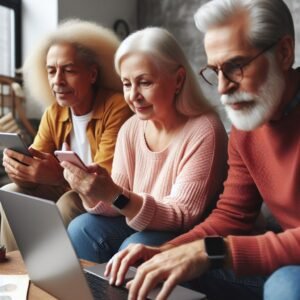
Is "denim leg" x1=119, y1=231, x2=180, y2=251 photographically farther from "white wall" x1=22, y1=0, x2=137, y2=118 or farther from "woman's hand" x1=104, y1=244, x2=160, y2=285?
"white wall" x1=22, y1=0, x2=137, y2=118

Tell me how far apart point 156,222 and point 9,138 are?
567 millimetres

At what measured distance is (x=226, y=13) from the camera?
1.15 m

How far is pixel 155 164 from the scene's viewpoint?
1.57 m

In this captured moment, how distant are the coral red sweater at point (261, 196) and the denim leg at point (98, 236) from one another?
0.37 metres

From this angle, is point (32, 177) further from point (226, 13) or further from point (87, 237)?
point (226, 13)

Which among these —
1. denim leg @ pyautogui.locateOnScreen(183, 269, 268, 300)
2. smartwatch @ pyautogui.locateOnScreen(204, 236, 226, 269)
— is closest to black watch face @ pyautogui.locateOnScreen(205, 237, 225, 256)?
smartwatch @ pyautogui.locateOnScreen(204, 236, 226, 269)

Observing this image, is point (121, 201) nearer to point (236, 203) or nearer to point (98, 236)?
point (98, 236)

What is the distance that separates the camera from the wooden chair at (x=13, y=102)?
9.59ft

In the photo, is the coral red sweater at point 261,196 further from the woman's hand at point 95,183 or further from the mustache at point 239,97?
the woman's hand at point 95,183

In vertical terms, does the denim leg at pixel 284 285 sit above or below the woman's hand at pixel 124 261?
above

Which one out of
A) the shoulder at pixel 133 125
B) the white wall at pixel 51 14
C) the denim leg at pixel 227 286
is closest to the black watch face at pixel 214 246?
the denim leg at pixel 227 286

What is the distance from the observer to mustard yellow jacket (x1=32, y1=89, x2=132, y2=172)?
1854 millimetres

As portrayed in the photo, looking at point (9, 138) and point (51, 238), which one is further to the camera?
point (9, 138)

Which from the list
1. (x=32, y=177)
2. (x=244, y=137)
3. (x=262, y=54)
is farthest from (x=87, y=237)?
(x=262, y=54)
